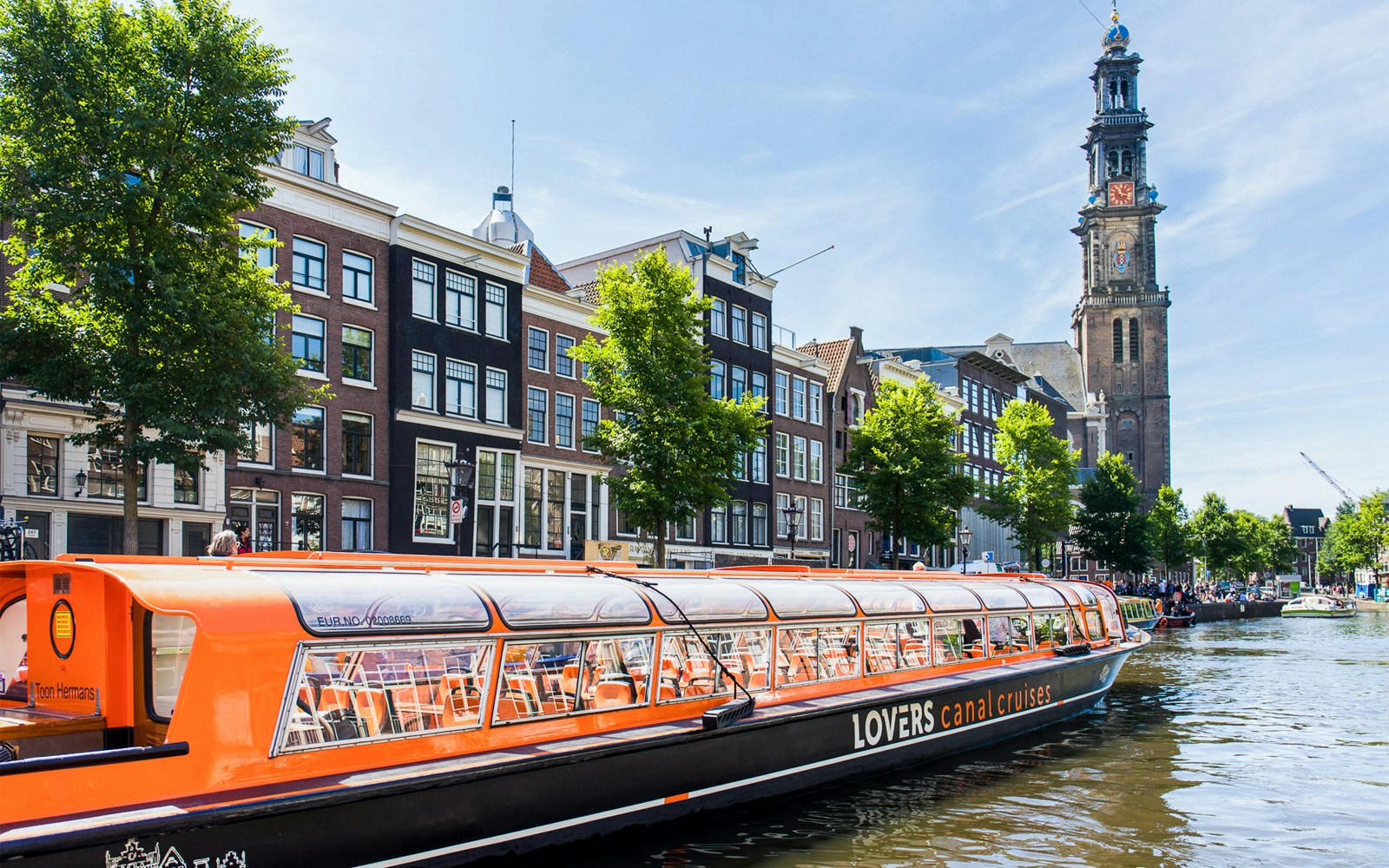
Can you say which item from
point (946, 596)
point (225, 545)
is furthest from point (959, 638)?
point (225, 545)

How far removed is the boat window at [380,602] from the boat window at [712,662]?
289 cm

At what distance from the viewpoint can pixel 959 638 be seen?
57.9 feet

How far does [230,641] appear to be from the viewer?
26.5 feet

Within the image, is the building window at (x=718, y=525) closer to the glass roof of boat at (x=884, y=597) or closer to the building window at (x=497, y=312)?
the building window at (x=497, y=312)

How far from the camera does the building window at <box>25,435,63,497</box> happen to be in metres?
23.9

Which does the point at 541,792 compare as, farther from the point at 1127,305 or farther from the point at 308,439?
the point at 1127,305

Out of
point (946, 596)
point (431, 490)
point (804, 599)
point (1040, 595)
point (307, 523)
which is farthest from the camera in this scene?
point (431, 490)

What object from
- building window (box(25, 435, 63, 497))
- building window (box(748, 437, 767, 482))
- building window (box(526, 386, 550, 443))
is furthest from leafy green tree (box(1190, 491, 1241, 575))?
building window (box(25, 435, 63, 497))

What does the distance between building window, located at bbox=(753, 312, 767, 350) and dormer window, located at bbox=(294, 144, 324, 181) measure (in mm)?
21046

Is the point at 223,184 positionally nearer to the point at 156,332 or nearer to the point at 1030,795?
the point at 156,332

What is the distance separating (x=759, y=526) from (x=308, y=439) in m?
22.6

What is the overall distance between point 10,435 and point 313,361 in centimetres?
771

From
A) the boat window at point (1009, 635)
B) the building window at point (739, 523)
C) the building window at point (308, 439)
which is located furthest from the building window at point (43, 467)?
the building window at point (739, 523)

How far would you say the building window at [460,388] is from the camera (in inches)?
1304
